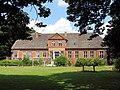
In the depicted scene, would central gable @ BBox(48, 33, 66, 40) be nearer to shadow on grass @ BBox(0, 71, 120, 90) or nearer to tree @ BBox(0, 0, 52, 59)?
shadow on grass @ BBox(0, 71, 120, 90)

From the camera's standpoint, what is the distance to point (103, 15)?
22.9m

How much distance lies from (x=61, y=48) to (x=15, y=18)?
57.0 m

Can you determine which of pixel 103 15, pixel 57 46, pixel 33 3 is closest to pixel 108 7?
pixel 103 15

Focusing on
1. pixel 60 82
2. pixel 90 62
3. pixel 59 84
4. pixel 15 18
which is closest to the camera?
pixel 15 18

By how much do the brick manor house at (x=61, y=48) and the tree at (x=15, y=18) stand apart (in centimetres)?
5476

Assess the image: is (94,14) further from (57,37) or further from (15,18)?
(57,37)

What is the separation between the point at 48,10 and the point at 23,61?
1986 inches

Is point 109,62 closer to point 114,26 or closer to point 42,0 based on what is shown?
point 114,26

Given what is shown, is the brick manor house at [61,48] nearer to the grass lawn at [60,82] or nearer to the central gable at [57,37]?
the central gable at [57,37]

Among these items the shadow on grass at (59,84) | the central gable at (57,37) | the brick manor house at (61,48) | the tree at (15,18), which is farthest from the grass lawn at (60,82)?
the central gable at (57,37)

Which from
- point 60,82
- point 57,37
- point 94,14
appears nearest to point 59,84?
point 60,82

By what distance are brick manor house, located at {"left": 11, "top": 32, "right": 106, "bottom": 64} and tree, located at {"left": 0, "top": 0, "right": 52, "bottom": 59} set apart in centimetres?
5476

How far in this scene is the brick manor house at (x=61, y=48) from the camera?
75.1m

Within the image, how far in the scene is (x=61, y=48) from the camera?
76.1 m
